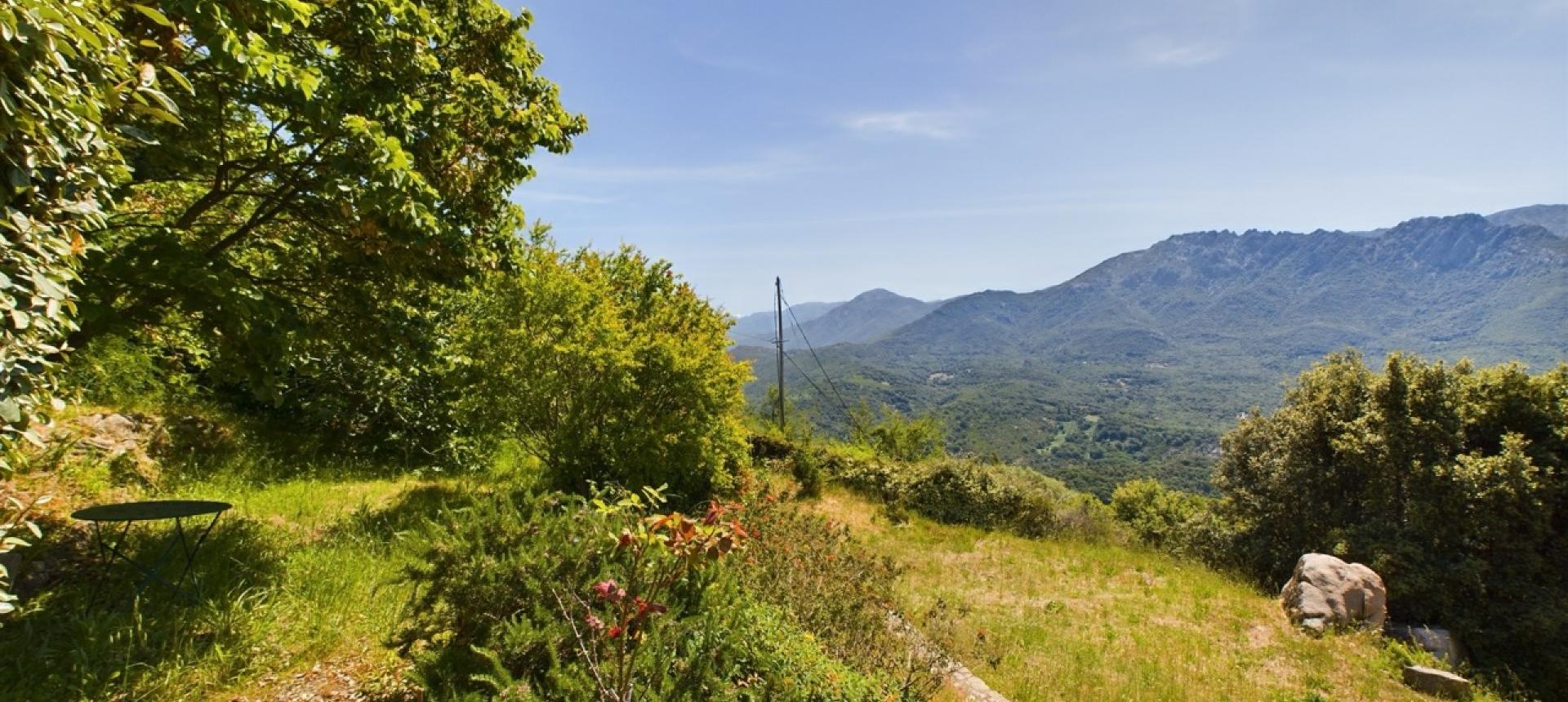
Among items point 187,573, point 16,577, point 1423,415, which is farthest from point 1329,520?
point 16,577

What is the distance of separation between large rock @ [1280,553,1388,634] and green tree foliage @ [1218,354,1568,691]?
0.99 meters

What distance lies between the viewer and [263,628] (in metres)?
3.95

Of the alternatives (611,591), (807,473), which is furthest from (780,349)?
(611,591)

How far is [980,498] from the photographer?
16922mm

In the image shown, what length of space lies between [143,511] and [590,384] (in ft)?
19.0

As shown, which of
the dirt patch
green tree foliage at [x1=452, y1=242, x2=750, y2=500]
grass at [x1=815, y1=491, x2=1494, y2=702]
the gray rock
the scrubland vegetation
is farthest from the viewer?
green tree foliage at [x1=452, y1=242, x2=750, y2=500]

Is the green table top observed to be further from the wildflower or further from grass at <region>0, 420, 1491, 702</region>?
the wildflower

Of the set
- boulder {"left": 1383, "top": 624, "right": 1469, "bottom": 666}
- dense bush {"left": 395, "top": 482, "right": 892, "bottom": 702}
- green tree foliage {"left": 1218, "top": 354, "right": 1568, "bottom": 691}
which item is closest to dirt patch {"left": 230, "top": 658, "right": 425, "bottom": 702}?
dense bush {"left": 395, "top": 482, "right": 892, "bottom": 702}

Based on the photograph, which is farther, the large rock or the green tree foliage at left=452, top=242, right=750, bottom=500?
the large rock

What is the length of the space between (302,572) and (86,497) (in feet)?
8.94

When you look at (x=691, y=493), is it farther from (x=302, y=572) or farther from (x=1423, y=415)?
(x=1423, y=415)

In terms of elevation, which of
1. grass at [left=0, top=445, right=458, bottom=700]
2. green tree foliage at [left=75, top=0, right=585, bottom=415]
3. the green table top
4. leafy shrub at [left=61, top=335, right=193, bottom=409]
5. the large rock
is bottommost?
the large rock

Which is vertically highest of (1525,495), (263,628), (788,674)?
(263,628)

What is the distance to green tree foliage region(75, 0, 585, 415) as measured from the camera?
381 centimetres
